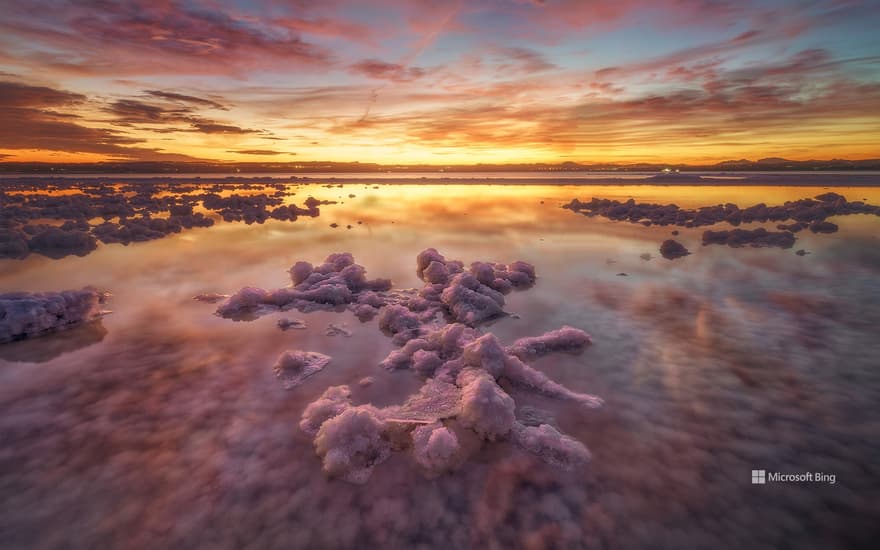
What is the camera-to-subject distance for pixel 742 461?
3.18 metres

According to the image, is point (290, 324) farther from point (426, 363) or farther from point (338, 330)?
point (426, 363)

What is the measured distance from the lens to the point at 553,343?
5.43 meters

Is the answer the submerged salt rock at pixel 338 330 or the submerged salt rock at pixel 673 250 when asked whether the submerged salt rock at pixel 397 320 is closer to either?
the submerged salt rock at pixel 338 330

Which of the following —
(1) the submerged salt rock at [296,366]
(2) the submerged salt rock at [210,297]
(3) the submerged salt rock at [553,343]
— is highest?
(3) the submerged salt rock at [553,343]

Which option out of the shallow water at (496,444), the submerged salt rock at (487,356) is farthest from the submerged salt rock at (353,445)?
the submerged salt rock at (487,356)

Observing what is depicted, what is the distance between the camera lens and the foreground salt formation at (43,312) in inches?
220

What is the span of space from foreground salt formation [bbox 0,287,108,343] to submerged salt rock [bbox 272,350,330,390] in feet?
13.2

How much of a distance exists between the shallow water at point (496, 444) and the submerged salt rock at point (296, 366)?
0.13 metres

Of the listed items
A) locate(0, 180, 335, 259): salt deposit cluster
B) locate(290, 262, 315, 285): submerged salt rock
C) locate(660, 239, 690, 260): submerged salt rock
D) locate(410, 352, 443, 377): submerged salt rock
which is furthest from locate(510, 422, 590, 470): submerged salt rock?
locate(0, 180, 335, 259): salt deposit cluster

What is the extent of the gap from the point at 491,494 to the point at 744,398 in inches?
122

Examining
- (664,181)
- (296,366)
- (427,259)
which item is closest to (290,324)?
(296,366)

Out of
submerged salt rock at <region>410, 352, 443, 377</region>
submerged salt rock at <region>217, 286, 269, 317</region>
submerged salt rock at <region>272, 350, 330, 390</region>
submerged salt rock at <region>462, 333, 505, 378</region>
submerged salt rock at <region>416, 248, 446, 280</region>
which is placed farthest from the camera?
submerged salt rock at <region>416, 248, 446, 280</region>

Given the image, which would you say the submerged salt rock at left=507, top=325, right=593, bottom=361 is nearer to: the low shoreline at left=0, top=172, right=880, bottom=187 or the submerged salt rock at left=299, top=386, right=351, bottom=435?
the submerged salt rock at left=299, top=386, right=351, bottom=435

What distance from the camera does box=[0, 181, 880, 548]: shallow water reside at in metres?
2.64
